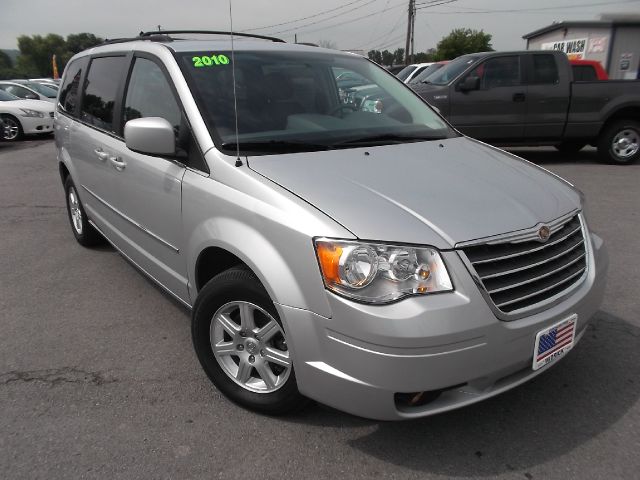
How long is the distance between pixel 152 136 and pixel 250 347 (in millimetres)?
1149

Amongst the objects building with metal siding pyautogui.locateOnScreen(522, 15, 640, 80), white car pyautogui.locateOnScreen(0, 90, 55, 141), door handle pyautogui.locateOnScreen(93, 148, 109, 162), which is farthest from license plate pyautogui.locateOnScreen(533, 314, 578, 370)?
building with metal siding pyautogui.locateOnScreen(522, 15, 640, 80)

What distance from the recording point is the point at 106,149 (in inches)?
146

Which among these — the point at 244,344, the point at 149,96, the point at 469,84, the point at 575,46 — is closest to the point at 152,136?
the point at 149,96

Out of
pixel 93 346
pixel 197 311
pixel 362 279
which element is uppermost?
pixel 362 279

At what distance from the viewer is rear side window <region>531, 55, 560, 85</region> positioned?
342 inches

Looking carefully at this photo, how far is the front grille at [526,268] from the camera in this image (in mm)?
2115

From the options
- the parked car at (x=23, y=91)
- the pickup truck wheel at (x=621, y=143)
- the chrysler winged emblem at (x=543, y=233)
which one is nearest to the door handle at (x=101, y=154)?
the chrysler winged emblem at (x=543, y=233)

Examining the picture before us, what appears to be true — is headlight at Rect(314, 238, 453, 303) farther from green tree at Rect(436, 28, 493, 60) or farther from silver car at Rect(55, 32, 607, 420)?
green tree at Rect(436, 28, 493, 60)

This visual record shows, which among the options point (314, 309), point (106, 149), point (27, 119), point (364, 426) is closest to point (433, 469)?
point (364, 426)

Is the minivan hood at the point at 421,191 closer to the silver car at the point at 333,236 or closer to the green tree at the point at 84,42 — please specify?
the silver car at the point at 333,236

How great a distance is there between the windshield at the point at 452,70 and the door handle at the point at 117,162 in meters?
6.69

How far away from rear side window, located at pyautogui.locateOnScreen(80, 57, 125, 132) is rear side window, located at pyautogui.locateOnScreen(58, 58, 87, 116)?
11.0 inches

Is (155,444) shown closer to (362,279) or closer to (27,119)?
(362,279)

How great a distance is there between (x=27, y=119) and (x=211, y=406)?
44.2 ft
